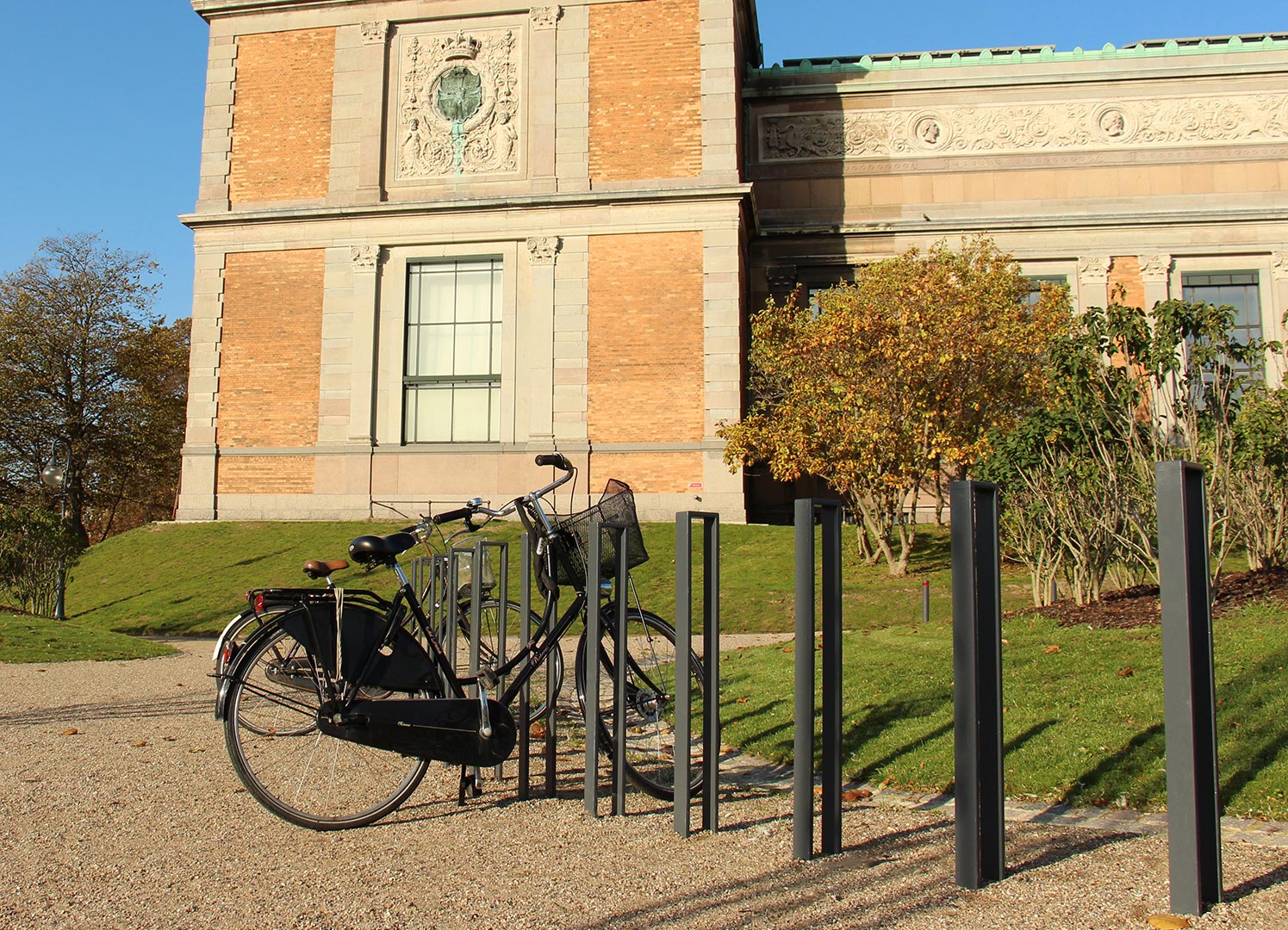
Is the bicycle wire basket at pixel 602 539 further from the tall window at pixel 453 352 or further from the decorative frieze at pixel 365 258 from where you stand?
the decorative frieze at pixel 365 258

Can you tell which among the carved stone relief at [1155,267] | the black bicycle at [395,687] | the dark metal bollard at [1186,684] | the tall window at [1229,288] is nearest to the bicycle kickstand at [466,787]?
the black bicycle at [395,687]

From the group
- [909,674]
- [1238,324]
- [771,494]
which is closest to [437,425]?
[771,494]

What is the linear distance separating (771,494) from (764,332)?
8.14 metres

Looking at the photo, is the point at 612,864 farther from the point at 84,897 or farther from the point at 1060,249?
the point at 1060,249

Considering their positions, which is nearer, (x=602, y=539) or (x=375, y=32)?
(x=602, y=539)

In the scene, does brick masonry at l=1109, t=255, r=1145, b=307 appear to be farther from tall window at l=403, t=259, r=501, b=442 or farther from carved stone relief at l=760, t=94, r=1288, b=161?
tall window at l=403, t=259, r=501, b=442

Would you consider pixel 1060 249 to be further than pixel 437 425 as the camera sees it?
Yes

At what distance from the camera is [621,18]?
2467 cm

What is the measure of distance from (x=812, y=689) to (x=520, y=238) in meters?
21.5

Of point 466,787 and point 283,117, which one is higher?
point 283,117

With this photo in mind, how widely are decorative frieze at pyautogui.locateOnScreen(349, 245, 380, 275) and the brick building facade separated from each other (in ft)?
0.17

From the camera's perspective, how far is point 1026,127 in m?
28.6

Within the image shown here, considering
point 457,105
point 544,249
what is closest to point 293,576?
point 544,249

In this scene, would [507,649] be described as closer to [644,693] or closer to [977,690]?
[644,693]
